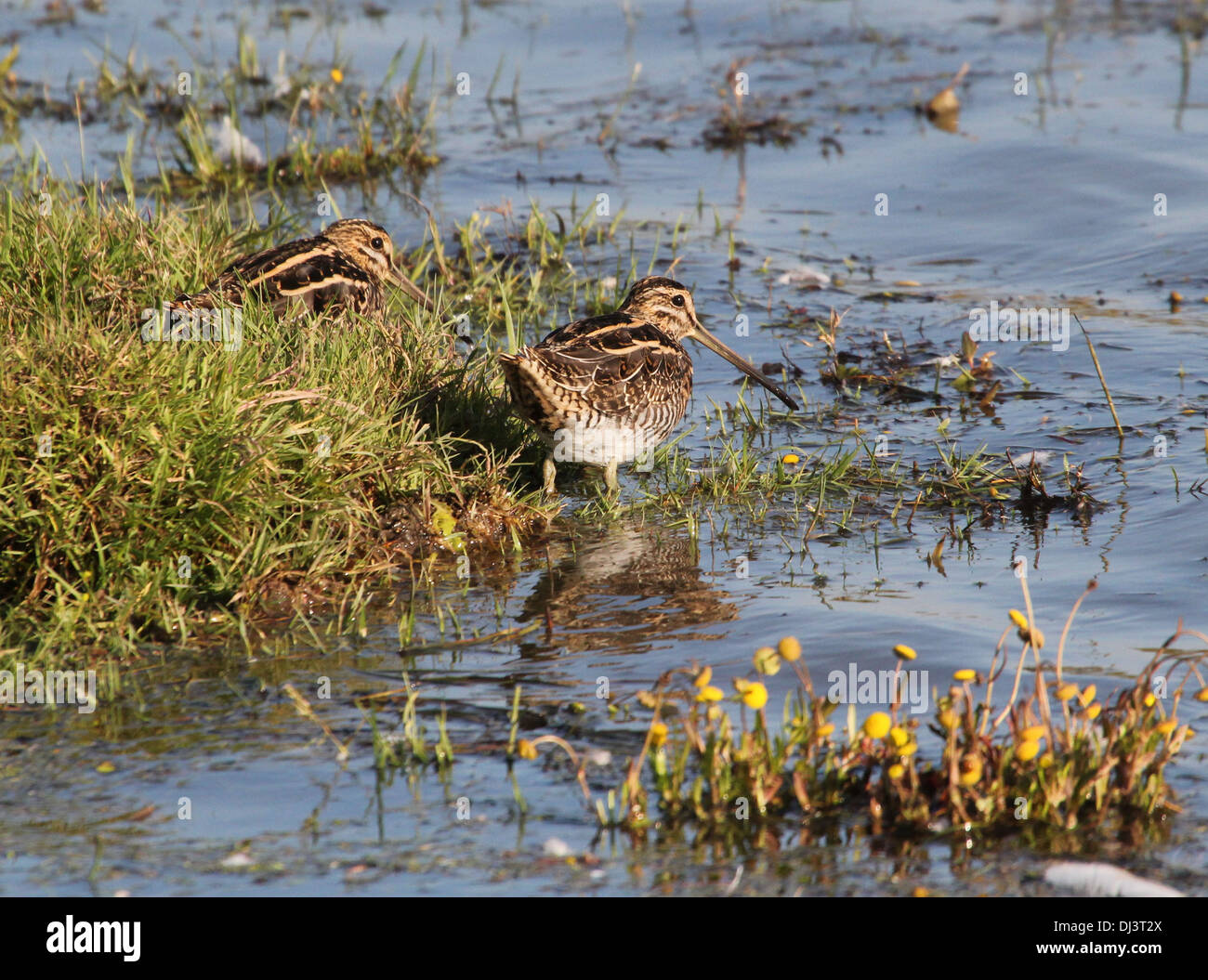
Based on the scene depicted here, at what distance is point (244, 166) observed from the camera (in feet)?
35.0

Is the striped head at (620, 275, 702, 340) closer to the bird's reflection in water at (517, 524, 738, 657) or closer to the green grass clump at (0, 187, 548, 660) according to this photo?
the green grass clump at (0, 187, 548, 660)

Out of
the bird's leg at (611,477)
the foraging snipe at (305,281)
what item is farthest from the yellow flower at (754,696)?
the foraging snipe at (305,281)

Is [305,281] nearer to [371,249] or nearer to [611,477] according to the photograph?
[371,249]

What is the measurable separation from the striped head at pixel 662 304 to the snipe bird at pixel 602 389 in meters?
0.31

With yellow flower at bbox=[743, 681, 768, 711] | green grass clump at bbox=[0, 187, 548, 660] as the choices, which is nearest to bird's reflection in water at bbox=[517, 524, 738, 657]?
green grass clump at bbox=[0, 187, 548, 660]

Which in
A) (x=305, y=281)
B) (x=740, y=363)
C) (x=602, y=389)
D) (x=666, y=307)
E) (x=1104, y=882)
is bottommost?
(x=1104, y=882)

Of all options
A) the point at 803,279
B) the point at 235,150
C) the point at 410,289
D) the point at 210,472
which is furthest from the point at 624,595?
the point at 235,150

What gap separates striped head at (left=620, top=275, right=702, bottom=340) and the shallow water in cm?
52

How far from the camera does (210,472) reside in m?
5.48

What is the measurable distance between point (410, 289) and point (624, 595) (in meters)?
2.72

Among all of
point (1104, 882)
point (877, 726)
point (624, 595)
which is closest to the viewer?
point (1104, 882)

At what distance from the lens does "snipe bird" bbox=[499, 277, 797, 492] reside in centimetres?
627

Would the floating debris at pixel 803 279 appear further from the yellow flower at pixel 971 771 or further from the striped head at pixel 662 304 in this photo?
the yellow flower at pixel 971 771
